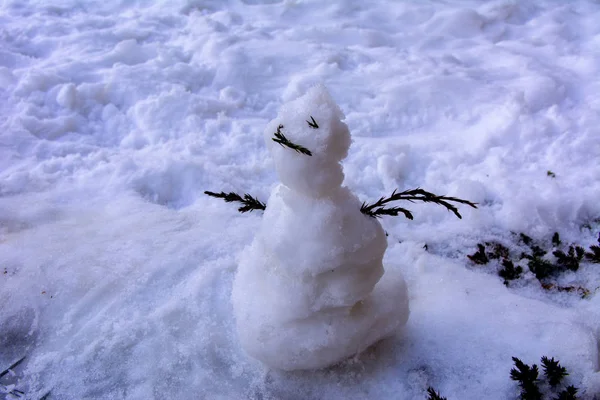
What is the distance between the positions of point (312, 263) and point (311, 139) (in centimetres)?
50

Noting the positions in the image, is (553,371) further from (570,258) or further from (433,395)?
(570,258)

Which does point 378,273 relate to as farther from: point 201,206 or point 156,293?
point 201,206

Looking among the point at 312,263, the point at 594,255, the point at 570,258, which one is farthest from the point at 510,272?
the point at 312,263

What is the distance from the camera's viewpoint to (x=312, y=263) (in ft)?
6.53

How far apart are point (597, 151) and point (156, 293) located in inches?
132

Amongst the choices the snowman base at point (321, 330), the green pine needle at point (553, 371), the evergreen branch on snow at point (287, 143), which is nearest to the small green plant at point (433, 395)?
the snowman base at point (321, 330)

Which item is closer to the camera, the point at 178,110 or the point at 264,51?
the point at 178,110

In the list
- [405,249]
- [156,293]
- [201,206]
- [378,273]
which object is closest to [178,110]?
[201,206]

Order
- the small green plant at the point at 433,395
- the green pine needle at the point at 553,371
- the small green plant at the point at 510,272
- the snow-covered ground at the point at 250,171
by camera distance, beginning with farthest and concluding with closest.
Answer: the small green plant at the point at 510,272, the snow-covered ground at the point at 250,171, the green pine needle at the point at 553,371, the small green plant at the point at 433,395

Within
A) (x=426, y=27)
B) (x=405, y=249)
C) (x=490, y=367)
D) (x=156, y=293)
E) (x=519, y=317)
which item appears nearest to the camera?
(x=490, y=367)

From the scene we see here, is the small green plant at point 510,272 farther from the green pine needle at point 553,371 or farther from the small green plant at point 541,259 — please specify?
the green pine needle at point 553,371

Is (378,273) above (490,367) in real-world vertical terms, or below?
above

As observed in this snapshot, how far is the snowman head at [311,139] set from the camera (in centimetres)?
185

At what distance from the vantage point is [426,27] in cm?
572
